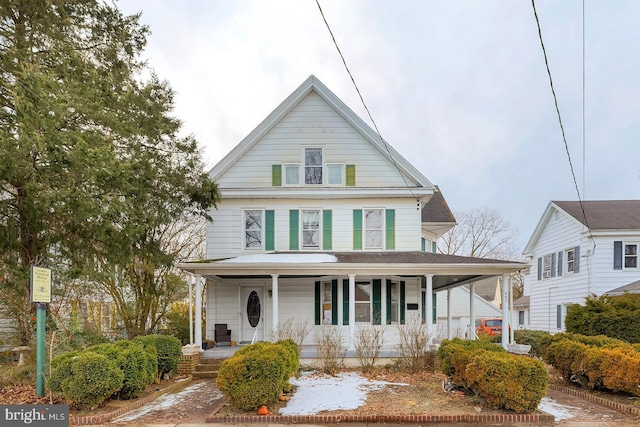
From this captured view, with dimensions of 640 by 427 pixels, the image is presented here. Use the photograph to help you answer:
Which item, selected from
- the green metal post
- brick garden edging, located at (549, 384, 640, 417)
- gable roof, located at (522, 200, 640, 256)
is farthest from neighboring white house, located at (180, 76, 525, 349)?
gable roof, located at (522, 200, 640, 256)

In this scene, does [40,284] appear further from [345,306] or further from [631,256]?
[631,256]

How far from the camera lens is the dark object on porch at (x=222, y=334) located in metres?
14.0

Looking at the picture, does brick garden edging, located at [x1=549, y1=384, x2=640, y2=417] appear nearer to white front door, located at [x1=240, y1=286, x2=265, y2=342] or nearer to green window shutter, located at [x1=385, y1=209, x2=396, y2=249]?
green window shutter, located at [x1=385, y1=209, x2=396, y2=249]

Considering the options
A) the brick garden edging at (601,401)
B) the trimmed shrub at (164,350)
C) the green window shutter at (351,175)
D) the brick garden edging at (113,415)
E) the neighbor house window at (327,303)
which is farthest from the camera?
the green window shutter at (351,175)

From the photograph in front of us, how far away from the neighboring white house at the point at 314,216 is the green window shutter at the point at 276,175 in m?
0.03

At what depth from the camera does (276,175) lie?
15.0 meters

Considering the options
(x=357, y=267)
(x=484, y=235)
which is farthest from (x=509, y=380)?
(x=484, y=235)

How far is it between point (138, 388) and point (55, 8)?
31.9ft

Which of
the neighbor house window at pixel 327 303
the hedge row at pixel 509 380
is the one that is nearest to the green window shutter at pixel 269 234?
the neighbor house window at pixel 327 303

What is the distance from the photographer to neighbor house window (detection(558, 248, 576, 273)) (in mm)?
18911

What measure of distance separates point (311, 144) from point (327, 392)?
29.0ft

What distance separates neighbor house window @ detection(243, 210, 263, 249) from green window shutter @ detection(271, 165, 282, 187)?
112cm

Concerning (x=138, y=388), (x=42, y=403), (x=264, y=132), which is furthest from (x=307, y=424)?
(x=264, y=132)

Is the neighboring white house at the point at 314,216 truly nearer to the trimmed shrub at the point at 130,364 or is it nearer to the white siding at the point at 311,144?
the white siding at the point at 311,144
